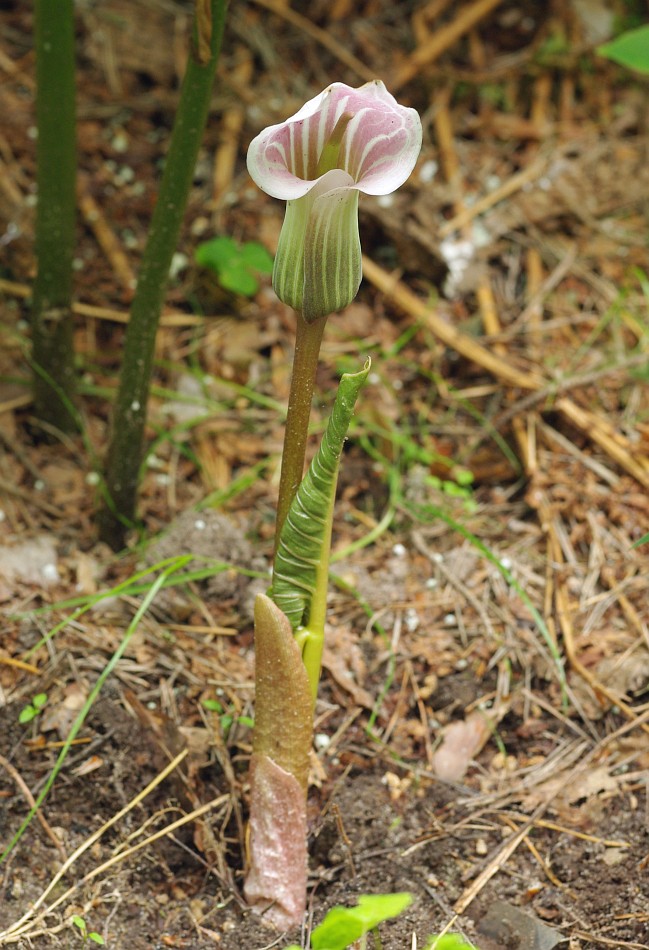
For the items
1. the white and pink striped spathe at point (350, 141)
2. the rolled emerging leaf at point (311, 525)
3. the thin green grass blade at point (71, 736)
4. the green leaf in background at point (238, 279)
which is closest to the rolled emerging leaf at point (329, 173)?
the white and pink striped spathe at point (350, 141)

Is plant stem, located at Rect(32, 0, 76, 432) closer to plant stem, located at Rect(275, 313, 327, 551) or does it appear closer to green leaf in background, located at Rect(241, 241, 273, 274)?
green leaf in background, located at Rect(241, 241, 273, 274)

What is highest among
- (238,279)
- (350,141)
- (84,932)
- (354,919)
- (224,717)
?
(350,141)

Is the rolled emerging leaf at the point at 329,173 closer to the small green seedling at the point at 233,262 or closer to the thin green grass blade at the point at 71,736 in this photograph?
the thin green grass blade at the point at 71,736

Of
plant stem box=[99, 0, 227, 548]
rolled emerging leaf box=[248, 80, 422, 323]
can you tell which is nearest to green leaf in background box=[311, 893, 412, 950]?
rolled emerging leaf box=[248, 80, 422, 323]

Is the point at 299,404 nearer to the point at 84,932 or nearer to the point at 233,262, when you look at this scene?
the point at 84,932

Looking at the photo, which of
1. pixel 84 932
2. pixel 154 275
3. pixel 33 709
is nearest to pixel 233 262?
pixel 154 275

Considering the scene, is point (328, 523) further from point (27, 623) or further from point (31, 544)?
point (31, 544)

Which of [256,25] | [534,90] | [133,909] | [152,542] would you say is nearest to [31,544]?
[152,542]
